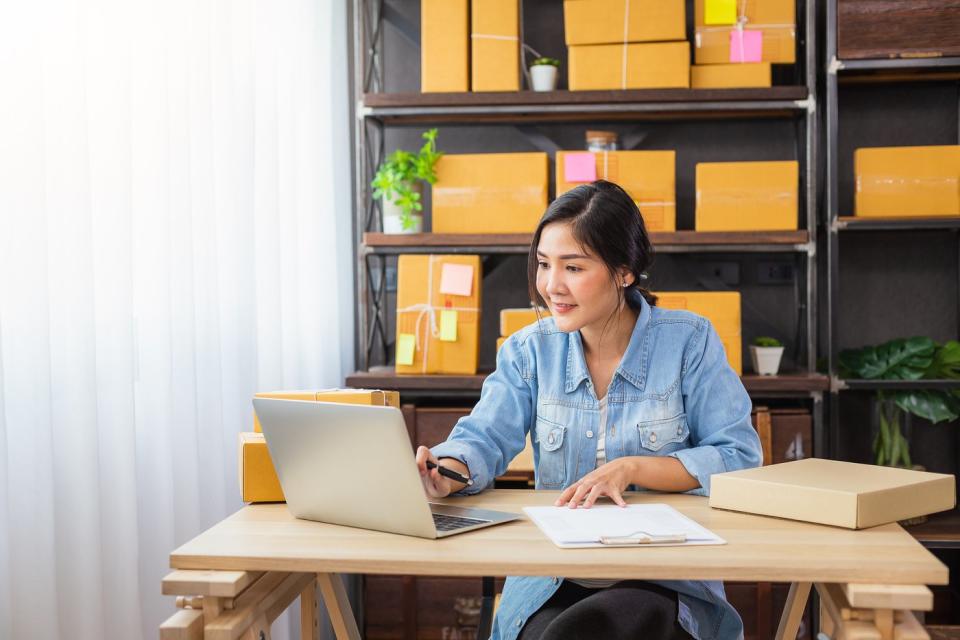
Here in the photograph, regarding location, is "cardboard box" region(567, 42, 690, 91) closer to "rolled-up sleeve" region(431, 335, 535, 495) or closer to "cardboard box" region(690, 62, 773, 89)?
"cardboard box" region(690, 62, 773, 89)

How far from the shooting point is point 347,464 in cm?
137

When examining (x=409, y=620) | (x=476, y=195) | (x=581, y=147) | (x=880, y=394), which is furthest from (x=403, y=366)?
(x=880, y=394)

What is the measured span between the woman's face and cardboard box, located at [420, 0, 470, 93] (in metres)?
1.37

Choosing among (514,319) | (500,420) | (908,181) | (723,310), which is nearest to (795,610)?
(500,420)

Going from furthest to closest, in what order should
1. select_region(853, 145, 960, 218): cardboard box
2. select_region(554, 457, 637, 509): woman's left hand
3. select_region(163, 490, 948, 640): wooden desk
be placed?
1. select_region(853, 145, 960, 218): cardboard box
2. select_region(554, 457, 637, 509): woman's left hand
3. select_region(163, 490, 948, 640): wooden desk

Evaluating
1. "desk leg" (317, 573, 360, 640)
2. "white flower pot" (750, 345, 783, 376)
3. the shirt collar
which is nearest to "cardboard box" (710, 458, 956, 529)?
the shirt collar

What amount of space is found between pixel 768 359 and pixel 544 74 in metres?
1.12

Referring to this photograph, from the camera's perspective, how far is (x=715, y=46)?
2947 mm

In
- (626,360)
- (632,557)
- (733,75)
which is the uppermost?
(733,75)

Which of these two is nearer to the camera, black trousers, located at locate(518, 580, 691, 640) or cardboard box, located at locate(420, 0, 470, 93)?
black trousers, located at locate(518, 580, 691, 640)

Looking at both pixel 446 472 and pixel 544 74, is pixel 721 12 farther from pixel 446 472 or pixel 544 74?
pixel 446 472

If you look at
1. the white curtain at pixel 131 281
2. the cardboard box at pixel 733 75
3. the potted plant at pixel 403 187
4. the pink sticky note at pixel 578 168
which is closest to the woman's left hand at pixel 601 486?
the white curtain at pixel 131 281

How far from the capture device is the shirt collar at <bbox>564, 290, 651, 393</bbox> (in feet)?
5.74

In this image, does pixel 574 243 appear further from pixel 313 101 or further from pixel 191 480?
pixel 313 101
